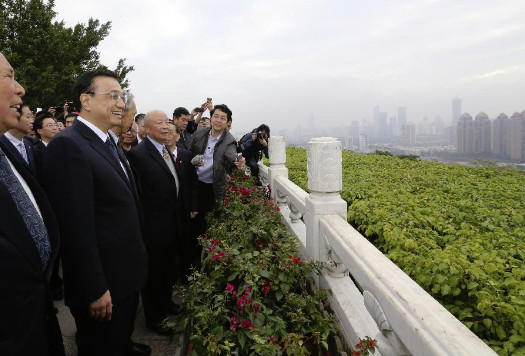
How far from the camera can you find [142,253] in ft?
7.20

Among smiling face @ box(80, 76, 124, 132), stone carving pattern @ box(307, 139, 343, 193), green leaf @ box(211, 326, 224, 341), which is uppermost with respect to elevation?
smiling face @ box(80, 76, 124, 132)

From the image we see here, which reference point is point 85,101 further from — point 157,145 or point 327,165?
point 327,165

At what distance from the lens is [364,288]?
1.74m

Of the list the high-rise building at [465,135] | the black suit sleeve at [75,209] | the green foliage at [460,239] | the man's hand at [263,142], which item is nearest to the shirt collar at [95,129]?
the black suit sleeve at [75,209]

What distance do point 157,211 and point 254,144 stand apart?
3.73m

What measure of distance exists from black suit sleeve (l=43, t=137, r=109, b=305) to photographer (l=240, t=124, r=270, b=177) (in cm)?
471

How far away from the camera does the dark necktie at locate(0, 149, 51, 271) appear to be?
1478 millimetres

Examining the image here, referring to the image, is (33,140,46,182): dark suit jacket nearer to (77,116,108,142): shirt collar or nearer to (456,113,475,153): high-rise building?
(77,116,108,142): shirt collar

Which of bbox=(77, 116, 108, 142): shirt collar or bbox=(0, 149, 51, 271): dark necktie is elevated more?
bbox=(77, 116, 108, 142): shirt collar

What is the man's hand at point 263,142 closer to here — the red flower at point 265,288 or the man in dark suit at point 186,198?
the man in dark suit at point 186,198

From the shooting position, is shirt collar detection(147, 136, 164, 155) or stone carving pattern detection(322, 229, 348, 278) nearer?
stone carving pattern detection(322, 229, 348, 278)

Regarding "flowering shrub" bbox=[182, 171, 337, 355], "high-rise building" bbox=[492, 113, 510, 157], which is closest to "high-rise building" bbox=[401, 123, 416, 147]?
"high-rise building" bbox=[492, 113, 510, 157]

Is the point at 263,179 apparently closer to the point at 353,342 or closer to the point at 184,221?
the point at 184,221

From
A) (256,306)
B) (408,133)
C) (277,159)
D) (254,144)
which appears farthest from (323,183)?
(408,133)
